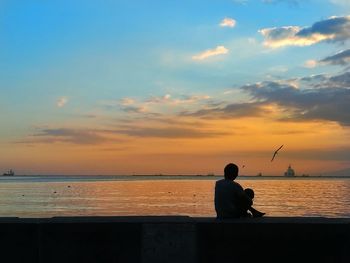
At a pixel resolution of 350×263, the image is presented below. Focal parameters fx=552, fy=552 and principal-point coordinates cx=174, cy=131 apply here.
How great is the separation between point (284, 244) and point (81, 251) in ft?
8.23

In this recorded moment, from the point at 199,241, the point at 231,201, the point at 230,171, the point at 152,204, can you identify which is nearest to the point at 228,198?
the point at 231,201

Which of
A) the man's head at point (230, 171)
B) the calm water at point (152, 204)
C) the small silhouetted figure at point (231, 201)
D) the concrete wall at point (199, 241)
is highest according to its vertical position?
the man's head at point (230, 171)

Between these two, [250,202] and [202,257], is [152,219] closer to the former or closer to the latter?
[202,257]

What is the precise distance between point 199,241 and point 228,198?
179 centimetres

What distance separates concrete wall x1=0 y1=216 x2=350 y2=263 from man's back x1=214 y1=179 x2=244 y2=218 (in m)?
1.46

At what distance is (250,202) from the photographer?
8.43 meters

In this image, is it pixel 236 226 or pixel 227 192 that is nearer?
pixel 236 226

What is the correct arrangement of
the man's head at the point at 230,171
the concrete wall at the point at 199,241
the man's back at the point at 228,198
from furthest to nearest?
the man's head at the point at 230,171 → the man's back at the point at 228,198 → the concrete wall at the point at 199,241

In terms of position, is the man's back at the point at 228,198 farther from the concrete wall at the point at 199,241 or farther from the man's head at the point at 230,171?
the concrete wall at the point at 199,241

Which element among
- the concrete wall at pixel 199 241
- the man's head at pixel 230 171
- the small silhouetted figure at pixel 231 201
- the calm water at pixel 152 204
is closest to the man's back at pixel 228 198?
the small silhouetted figure at pixel 231 201

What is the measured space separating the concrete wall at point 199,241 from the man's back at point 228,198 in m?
1.46

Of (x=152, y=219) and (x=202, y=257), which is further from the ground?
(x=152, y=219)

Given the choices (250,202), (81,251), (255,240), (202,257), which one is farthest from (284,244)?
(81,251)

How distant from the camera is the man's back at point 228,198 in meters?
8.31
